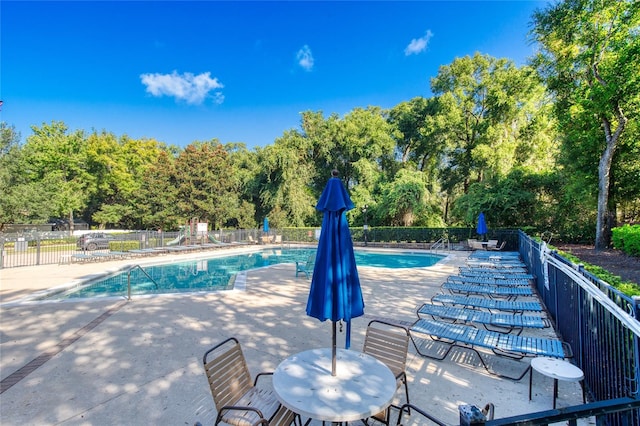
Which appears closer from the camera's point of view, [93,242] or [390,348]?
[390,348]

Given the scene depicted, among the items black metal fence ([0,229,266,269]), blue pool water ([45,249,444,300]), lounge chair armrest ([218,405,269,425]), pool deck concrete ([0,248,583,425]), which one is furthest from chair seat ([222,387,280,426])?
black metal fence ([0,229,266,269])

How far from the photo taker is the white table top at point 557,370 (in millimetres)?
3025

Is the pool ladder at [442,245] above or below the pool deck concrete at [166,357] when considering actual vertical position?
above

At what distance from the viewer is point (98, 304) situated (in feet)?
23.7

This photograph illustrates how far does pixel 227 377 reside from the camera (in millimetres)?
2826

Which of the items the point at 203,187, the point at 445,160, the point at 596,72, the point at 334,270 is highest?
the point at 596,72

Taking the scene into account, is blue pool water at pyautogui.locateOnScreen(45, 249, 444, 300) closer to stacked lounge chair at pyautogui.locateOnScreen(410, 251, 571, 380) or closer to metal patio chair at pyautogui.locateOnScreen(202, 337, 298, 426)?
metal patio chair at pyautogui.locateOnScreen(202, 337, 298, 426)

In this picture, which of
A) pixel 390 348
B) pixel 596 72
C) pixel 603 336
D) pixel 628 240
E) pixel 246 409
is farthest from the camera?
pixel 596 72

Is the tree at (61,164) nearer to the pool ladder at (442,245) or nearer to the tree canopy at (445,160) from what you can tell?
the tree canopy at (445,160)

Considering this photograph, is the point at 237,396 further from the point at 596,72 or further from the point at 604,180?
the point at 596,72

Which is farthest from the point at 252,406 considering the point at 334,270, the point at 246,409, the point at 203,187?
the point at 203,187

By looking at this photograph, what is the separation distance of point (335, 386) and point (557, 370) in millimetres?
2435

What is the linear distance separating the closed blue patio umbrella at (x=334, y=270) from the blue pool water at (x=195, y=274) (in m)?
6.28

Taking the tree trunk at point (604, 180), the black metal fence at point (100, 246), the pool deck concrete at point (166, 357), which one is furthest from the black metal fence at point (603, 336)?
the black metal fence at point (100, 246)
